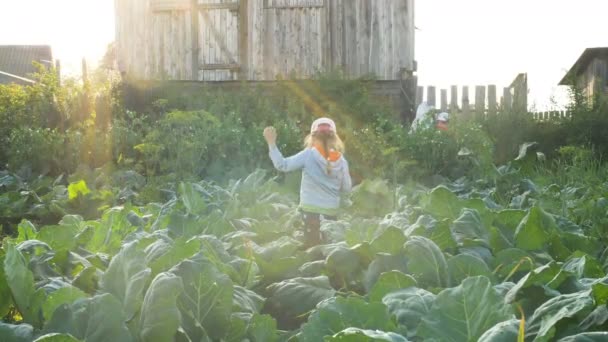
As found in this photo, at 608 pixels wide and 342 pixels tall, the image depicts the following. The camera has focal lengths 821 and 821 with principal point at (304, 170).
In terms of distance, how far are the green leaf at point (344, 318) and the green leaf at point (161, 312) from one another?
12.6 inches

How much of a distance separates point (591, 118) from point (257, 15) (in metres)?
6.38

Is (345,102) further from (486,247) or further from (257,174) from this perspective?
(486,247)

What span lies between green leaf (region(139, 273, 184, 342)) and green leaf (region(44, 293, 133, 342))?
4 centimetres

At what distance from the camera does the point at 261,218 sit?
198 inches

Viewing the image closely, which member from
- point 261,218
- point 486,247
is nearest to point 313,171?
point 261,218

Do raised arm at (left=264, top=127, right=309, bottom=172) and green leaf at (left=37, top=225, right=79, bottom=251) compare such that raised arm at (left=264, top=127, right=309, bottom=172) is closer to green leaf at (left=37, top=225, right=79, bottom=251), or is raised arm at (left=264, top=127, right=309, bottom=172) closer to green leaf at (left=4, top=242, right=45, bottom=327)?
green leaf at (left=37, top=225, right=79, bottom=251)

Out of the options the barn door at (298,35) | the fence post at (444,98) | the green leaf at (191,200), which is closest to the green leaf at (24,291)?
the green leaf at (191,200)

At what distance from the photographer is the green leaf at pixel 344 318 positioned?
4.55 feet

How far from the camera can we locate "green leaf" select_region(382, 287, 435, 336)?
1527 mm

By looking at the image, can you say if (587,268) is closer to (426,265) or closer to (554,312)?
(426,265)

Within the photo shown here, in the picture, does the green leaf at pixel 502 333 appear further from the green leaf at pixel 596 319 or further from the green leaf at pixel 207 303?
the green leaf at pixel 207 303

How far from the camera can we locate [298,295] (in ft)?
7.02

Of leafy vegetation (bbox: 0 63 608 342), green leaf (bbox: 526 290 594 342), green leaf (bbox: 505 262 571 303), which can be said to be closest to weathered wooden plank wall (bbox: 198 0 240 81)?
leafy vegetation (bbox: 0 63 608 342)

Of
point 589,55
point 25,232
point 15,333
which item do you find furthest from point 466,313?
point 589,55
